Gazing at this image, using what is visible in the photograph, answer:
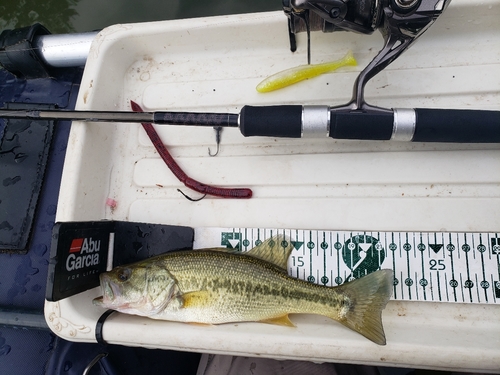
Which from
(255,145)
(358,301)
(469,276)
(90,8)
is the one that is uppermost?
(90,8)

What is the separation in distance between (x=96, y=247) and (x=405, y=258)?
1732 millimetres

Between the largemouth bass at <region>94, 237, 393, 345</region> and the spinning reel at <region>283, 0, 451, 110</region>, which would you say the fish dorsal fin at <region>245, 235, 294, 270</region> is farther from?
the spinning reel at <region>283, 0, 451, 110</region>

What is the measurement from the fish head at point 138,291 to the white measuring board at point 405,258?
1.18 ft

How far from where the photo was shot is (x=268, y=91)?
2434 millimetres

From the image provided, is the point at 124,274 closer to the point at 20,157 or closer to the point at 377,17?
the point at 20,157

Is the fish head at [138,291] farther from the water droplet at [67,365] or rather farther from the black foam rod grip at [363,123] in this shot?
the black foam rod grip at [363,123]

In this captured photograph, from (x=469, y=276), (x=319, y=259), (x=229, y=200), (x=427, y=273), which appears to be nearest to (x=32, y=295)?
(x=229, y=200)

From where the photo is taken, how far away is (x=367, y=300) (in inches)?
76.1

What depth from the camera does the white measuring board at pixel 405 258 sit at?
6.63 ft

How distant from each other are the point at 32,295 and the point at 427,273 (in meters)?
2.43

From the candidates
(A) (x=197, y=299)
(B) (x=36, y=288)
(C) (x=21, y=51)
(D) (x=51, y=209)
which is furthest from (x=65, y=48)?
(A) (x=197, y=299)

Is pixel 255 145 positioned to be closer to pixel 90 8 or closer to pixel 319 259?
pixel 319 259

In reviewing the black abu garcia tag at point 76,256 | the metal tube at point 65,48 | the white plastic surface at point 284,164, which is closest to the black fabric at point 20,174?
the metal tube at point 65,48

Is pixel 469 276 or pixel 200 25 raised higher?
pixel 200 25
